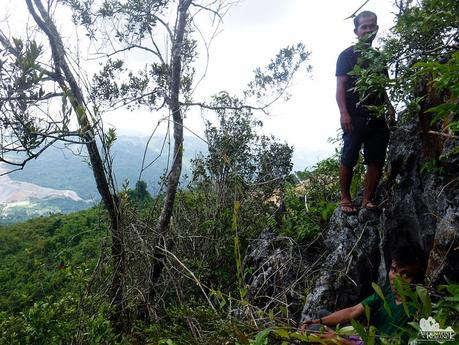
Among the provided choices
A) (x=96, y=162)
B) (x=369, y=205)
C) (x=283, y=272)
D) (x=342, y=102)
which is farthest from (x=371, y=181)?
(x=96, y=162)

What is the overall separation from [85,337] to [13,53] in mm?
2438

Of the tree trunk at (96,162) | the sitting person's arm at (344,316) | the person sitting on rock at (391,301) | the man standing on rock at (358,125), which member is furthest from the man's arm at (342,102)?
the tree trunk at (96,162)

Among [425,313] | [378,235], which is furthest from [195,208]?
[425,313]

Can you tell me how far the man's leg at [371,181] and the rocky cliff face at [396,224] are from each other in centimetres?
8

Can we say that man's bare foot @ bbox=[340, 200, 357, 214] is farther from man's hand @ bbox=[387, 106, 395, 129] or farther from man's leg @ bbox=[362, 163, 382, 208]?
man's hand @ bbox=[387, 106, 395, 129]

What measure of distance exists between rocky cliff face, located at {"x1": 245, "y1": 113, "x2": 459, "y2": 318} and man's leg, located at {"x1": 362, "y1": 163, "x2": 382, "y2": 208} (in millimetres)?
84

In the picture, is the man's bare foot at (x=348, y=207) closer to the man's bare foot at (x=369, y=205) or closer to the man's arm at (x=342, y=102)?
the man's bare foot at (x=369, y=205)

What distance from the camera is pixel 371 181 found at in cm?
341

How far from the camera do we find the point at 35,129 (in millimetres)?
3309

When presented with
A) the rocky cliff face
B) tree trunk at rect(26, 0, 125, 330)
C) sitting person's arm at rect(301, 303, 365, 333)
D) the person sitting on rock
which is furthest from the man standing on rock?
tree trunk at rect(26, 0, 125, 330)

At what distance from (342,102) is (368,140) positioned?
0.41 metres

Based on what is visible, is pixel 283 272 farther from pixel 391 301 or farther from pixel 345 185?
pixel 391 301

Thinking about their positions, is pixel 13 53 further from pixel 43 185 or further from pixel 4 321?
pixel 43 185

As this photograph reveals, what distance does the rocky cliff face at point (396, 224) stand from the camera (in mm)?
2436
